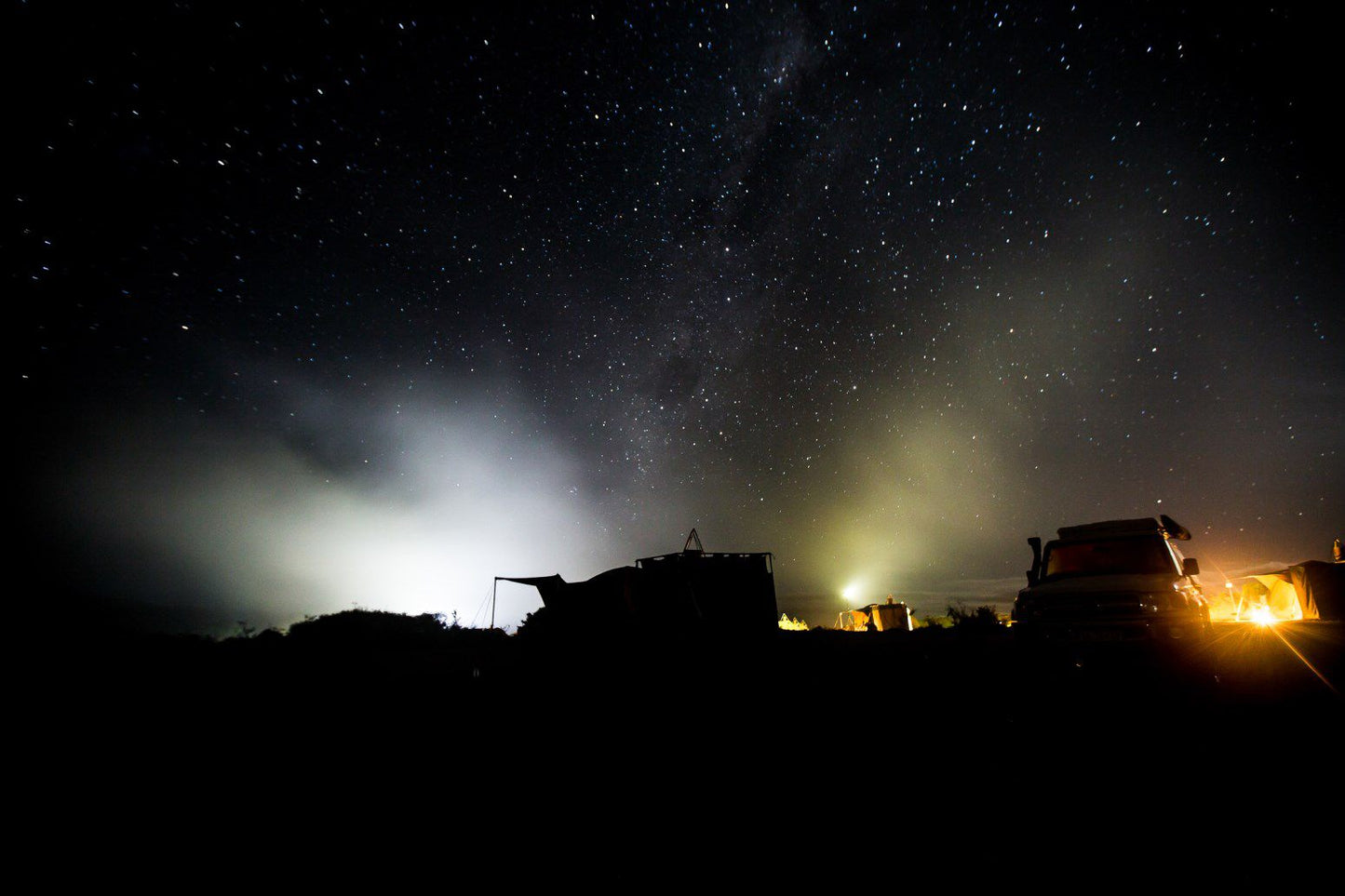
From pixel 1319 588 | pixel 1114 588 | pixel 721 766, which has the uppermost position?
pixel 1114 588

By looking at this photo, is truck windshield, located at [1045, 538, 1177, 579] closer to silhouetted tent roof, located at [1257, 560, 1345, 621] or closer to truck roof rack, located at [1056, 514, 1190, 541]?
truck roof rack, located at [1056, 514, 1190, 541]

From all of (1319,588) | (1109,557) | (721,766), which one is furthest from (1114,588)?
(1319,588)

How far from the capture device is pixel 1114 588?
7590mm

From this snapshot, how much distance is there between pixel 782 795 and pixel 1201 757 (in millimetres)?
3326

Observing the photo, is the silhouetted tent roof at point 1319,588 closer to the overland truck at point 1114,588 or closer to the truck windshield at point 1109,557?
the overland truck at point 1114,588

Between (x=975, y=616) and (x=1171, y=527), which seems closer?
(x=1171, y=527)

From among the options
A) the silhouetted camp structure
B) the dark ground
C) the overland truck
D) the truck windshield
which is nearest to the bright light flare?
the dark ground

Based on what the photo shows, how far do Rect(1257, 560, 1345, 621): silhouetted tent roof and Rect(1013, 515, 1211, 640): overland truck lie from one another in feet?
14.7

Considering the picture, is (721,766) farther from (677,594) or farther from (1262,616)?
(1262,616)

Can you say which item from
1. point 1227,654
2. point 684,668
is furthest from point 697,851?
point 1227,654

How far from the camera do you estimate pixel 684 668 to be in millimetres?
8742

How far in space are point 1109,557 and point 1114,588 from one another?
124 centimetres

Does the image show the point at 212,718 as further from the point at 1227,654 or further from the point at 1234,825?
the point at 1227,654

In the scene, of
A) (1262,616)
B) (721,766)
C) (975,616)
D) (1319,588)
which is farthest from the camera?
(975,616)
